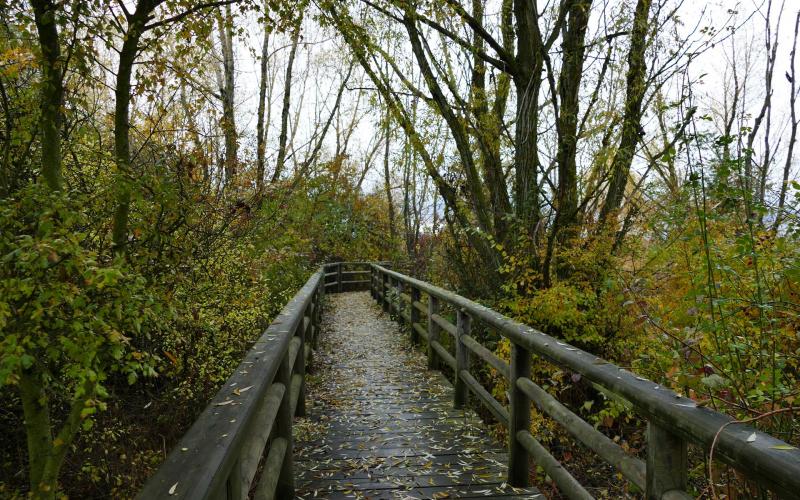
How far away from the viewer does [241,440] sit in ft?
5.20

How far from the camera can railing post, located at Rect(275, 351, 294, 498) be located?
2.79 meters

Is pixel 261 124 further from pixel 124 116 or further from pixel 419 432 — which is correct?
pixel 419 432

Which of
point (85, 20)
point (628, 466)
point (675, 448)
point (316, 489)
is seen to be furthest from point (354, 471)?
point (85, 20)

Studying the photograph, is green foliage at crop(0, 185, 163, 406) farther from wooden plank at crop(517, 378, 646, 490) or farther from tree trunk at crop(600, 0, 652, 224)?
tree trunk at crop(600, 0, 652, 224)

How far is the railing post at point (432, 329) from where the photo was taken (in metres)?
5.79

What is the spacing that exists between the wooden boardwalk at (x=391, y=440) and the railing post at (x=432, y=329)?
166 millimetres

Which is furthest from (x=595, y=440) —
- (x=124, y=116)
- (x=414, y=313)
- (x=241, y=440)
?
(x=414, y=313)

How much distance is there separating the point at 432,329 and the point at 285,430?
333 cm

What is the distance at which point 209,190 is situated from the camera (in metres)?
6.49

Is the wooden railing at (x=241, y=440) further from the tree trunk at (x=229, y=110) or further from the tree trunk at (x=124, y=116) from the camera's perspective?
the tree trunk at (x=229, y=110)

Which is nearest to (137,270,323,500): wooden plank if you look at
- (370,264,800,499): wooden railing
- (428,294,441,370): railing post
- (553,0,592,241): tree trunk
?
(370,264,800,499): wooden railing

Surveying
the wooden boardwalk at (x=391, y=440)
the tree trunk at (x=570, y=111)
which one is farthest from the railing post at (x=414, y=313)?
the tree trunk at (x=570, y=111)

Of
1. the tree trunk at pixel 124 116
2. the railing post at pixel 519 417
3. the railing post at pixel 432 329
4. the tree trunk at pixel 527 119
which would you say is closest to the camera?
the railing post at pixel 519 417

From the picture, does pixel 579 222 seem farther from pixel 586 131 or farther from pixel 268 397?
pixel 268 397
